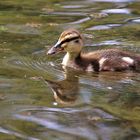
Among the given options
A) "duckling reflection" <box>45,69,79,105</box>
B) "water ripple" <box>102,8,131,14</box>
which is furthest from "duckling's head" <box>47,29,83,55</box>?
"water ripple" <box>102,8,131,14</box>

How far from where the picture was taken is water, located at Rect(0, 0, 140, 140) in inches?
212

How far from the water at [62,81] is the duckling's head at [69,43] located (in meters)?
0.17

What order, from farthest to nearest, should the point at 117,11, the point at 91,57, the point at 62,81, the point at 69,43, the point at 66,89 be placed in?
the point at 117,11, the point at 69,43, the point at 91,57, the point at 62,81, the point at 66,89

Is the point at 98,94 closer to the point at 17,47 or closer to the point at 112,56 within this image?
the point at 112,56

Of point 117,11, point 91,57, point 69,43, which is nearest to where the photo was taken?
point 91,57

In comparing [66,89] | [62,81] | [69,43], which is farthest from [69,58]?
[66,89]

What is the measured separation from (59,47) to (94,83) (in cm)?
89

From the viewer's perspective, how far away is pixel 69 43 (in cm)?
730

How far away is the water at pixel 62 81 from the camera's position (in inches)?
212

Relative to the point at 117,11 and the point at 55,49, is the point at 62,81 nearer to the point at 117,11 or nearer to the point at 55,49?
the point at 55,49

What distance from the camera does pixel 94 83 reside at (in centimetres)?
662

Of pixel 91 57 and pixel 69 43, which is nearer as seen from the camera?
pixel 91 57

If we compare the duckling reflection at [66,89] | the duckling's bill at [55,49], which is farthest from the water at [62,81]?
the duckling's bill at [55,49]

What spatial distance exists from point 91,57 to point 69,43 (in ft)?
Result: 1.01
